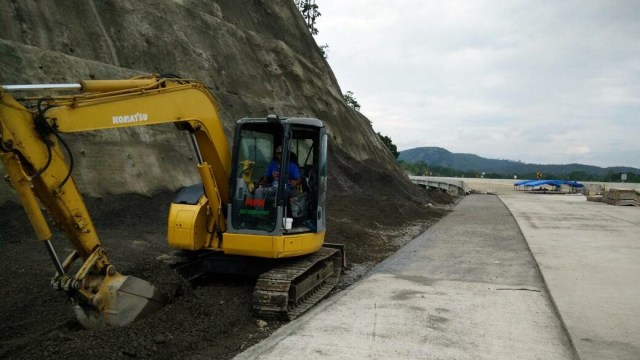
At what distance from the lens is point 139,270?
25.1 ft

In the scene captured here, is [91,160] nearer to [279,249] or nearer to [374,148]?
[279,249]

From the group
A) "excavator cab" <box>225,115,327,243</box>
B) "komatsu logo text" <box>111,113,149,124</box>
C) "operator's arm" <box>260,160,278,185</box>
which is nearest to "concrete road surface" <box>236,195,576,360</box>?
"excavator cab" <box>225,115,327,243</box>

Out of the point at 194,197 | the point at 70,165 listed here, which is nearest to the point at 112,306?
the point at 70,165

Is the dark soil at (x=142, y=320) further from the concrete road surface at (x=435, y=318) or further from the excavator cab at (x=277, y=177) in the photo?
the excavator cab at (x=277, y=177)

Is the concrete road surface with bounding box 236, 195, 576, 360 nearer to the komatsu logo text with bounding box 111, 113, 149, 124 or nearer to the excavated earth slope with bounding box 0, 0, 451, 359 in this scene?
the excavated earth slope with bounding box 0, 0, 451, 359

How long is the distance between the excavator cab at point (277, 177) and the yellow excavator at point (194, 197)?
2cm

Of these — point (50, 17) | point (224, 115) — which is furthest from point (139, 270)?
point (224, 115)

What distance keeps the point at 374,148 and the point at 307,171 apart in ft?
76.2

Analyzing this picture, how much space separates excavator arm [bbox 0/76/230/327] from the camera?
4512 millimetres

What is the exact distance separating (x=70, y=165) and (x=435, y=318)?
4.87 metres

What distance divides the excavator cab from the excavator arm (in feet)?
2.96

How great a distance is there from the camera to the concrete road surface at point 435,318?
17.4 ft

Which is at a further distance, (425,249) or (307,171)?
(425,249)

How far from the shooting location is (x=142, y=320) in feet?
18.3
